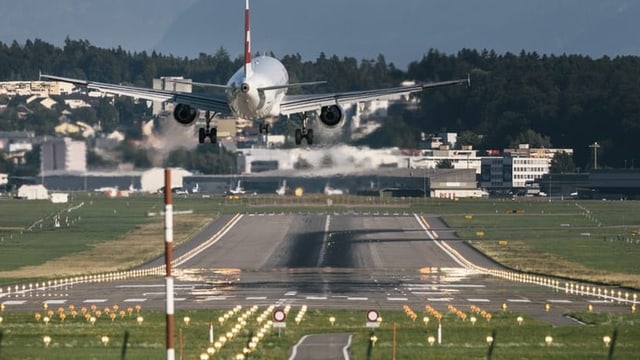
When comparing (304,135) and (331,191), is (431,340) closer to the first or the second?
(304,135)

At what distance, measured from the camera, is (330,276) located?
128 metres

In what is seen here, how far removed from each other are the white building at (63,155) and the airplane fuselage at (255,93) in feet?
176

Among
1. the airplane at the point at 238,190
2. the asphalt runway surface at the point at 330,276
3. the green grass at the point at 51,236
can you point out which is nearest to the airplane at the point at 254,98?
the asphalt runway surface at the point at 330,276

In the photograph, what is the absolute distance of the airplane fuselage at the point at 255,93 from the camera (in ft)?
268

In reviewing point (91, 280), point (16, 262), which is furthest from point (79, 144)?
point (91, 280)

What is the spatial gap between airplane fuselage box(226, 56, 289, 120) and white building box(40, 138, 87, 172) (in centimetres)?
5376

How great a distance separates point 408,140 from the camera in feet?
488

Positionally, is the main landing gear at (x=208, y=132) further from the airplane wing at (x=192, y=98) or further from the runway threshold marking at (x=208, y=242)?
the runway threshold marking at (x=208, y=242)

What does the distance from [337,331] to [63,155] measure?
6815 cm

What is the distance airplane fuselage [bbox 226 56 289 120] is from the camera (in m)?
81.8

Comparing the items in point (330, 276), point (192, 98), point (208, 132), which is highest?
point (192, 98)

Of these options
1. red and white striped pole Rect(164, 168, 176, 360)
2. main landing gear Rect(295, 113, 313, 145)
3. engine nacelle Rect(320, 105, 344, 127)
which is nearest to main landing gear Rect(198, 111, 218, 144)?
main landing gear Rect(295, 113, 313, 145)

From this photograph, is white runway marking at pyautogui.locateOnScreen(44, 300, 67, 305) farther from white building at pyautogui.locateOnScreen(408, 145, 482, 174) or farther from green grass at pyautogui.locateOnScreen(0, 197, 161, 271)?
white building at pyautogui.locateOnScreen(408, 145, 482, 174)

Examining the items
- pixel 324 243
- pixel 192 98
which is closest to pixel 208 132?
pixel 192 98
